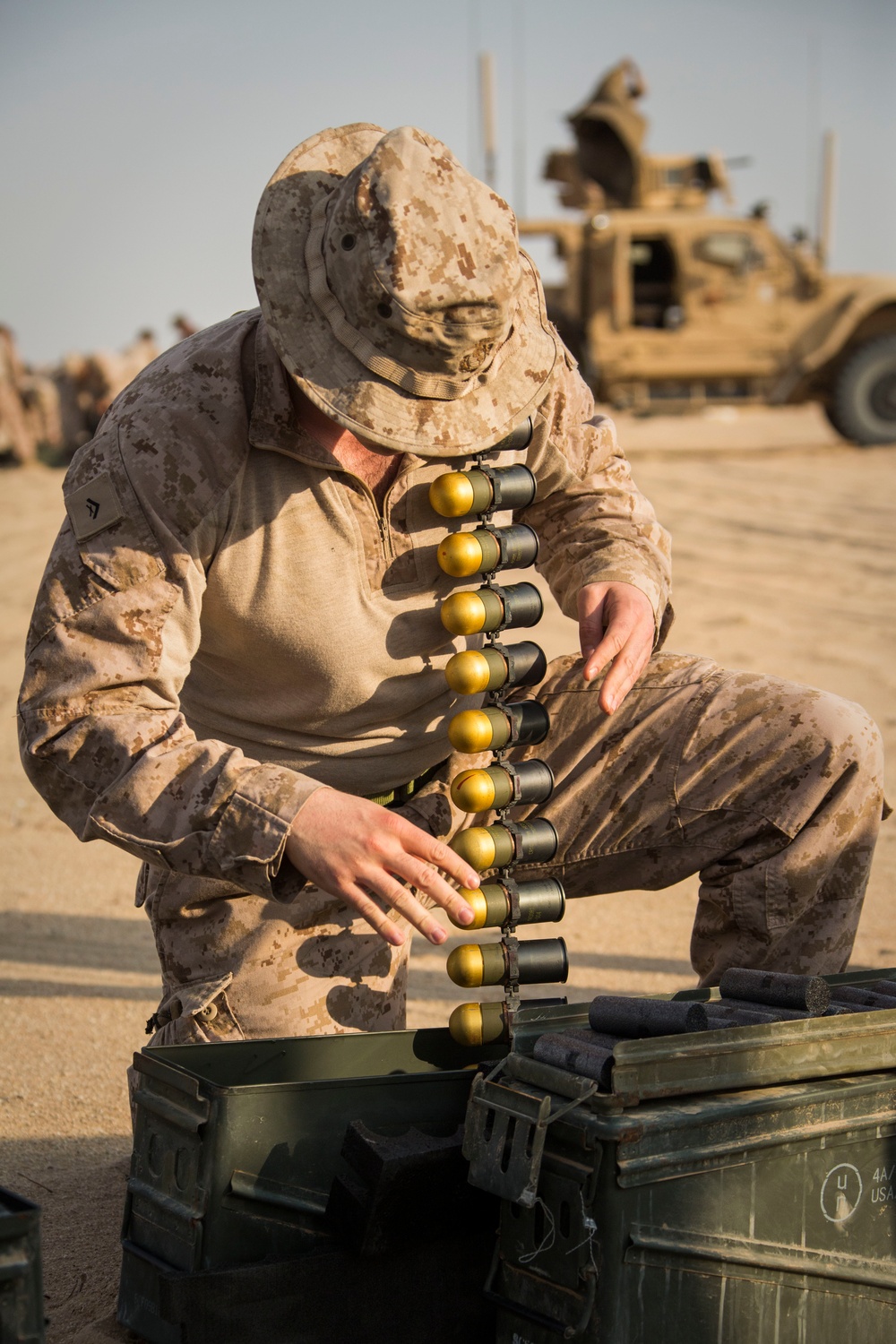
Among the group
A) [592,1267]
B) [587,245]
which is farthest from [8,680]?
[587,245]

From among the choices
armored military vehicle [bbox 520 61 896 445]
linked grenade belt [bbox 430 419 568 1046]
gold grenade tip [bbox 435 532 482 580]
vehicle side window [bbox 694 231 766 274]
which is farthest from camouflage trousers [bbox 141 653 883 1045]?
vehicle side window [bbox 694 231 766 274]

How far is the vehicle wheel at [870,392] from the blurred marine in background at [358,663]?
1568cm

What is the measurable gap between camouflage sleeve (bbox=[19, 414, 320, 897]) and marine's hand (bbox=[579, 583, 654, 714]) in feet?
2.43

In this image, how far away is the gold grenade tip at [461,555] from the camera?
2.76 m

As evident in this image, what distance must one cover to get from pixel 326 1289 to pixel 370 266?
5.47 ft

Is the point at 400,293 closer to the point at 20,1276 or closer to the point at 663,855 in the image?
the point at 663,855

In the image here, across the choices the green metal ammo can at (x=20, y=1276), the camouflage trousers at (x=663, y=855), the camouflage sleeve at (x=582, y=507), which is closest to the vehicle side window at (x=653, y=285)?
the camouflage sleeve at (x=582, y=507)

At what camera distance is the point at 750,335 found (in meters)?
18.2

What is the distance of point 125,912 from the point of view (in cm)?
495

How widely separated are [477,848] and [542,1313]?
0.92 metres

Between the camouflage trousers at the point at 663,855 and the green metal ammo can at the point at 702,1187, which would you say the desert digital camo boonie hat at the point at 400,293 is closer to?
the camouflage trousers at the point at 663,855

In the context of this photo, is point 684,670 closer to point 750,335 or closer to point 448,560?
point 448,560

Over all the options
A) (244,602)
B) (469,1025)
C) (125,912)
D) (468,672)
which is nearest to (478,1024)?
(469,1025)

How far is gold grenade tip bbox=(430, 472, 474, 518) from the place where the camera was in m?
2.75
